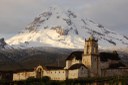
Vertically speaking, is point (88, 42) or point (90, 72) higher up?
point (88, 42)

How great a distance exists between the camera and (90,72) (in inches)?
4909

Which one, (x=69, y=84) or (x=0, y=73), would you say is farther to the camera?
(x=0, y=73)

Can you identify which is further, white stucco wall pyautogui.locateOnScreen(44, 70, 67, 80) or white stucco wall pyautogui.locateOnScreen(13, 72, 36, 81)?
white stucco wall pyautogui.locateOnScreen(13, 72, 36, 81)

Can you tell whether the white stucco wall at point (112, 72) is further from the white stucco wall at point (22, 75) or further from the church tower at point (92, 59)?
the white stucco wall at point (22, 75)

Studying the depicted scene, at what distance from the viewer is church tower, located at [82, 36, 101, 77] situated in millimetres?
125562

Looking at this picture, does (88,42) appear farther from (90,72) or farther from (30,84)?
(30,84)

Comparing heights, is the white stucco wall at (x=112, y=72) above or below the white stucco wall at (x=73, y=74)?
above

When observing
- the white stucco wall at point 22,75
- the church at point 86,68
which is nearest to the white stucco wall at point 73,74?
the church at point 86,68

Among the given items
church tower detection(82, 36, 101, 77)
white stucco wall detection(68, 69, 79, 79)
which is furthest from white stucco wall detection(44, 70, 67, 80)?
church tower detection(82, 36, 101, 77)

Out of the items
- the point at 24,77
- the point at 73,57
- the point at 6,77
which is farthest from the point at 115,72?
the point at 6,77

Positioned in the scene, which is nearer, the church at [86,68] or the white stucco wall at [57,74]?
the church at [86,68]

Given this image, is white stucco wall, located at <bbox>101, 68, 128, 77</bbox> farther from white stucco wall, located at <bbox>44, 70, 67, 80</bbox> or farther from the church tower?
white stucco wall, located at <bbox>44, 70, 67, 80</bbox>

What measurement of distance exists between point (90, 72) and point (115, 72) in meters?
8.06

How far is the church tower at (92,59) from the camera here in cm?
12556
